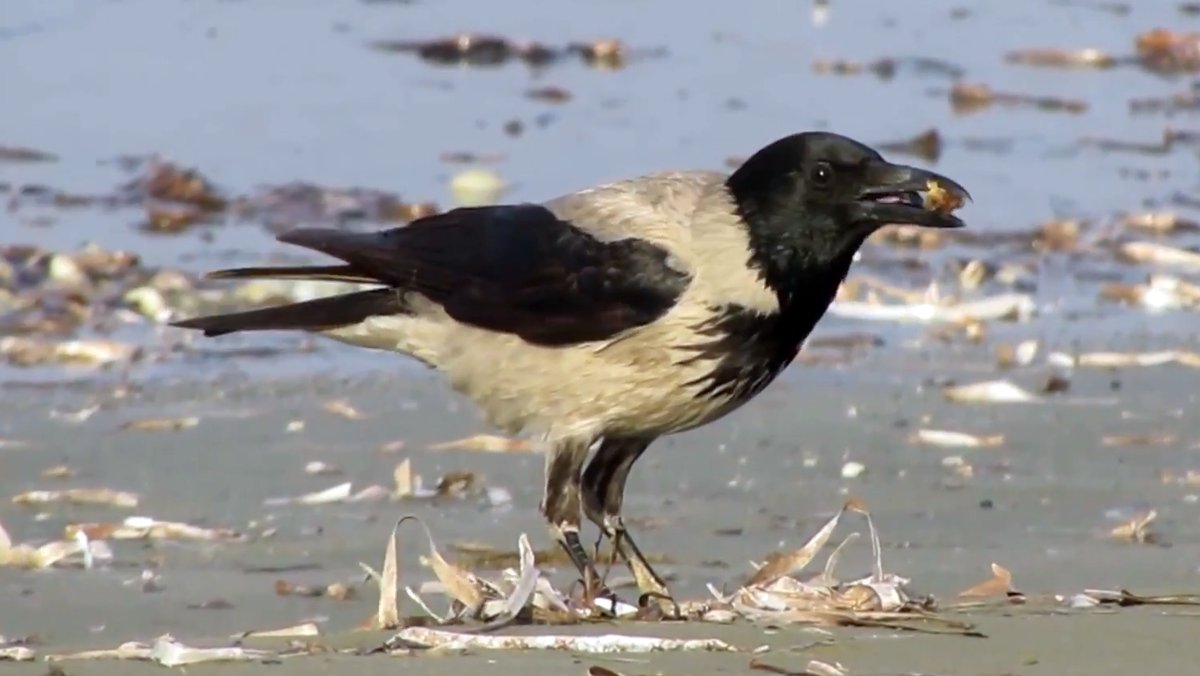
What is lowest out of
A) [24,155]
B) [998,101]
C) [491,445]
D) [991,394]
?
[491,445]

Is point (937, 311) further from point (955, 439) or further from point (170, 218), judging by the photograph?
point (170, 218)

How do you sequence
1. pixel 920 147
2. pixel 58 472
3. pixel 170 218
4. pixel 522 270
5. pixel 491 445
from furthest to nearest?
pixel 920 147
pixel 170 218
pixel 491 445
pixel 58 472
pixel 522 270

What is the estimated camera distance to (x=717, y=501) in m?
7.58

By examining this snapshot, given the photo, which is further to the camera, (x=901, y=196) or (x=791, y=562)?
(x=901, y=196)

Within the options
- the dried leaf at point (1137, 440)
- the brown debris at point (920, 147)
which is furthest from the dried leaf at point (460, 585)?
the brown debris at point (920, 147)

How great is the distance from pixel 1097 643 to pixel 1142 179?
880cm

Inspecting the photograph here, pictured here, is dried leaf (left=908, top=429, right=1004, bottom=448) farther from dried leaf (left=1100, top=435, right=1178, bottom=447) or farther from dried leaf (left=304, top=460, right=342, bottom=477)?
dried leaf (left=304, top=460, right=342, bottom=477)

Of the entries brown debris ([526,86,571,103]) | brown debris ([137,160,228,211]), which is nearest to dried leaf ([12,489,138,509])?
brown debris ([137,160,228,211])

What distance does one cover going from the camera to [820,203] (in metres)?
6.64

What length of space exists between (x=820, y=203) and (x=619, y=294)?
52 cm

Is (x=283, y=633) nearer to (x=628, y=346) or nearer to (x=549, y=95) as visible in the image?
(x=628, y=346)

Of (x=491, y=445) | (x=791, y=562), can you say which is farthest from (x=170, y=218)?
(x=791, y=562)

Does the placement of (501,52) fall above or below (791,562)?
above

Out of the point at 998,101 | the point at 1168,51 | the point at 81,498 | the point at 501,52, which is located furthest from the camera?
the point at 1168,51
